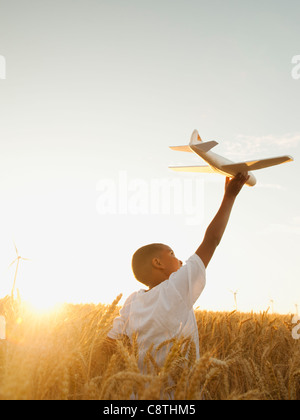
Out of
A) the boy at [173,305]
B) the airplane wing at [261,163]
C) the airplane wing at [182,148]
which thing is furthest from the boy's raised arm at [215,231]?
the airplane wing at [182,148]

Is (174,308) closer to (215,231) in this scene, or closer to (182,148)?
(215,231)

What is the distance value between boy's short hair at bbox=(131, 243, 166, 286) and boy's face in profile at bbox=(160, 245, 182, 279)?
0.21 ft

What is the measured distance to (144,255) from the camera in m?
3.78

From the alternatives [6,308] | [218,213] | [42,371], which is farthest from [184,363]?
[6,308]

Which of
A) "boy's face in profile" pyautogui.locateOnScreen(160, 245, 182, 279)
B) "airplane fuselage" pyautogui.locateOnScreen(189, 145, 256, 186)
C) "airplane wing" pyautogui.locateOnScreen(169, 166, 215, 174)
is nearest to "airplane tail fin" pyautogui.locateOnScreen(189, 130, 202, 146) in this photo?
"airplane fuselage" pyautogui.locateOnScreen(189, 145, 256, 186)

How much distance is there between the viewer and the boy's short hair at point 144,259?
12.2ft

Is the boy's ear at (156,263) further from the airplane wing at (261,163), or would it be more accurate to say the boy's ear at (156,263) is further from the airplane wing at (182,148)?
the airplane wing at (182,148)

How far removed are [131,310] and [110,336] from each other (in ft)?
1.05

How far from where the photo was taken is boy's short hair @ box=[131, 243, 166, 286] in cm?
373

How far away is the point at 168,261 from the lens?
3.69 metres

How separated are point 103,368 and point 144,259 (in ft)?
4.50

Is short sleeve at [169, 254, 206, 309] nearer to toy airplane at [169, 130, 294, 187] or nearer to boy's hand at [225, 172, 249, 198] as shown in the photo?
boy's hand at [225, 172, 249, 198]
